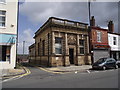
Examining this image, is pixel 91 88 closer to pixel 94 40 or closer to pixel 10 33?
pixel 10 33

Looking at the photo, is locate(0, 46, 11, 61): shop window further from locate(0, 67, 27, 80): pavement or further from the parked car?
the parked car

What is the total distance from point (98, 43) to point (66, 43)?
7644mm

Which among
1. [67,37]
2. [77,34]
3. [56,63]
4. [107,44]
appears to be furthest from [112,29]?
[56,63]

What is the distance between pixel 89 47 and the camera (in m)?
21.6

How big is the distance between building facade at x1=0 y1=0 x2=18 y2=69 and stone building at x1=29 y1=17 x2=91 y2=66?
4.90 metres

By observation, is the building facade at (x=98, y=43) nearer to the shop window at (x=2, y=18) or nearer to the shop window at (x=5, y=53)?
the shop window at (x=5, y=53)

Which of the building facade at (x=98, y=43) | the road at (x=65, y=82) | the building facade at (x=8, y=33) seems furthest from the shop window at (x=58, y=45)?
the road at (x=65, y=82)

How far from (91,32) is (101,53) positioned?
4.39m

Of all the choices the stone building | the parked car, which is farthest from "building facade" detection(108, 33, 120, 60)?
the parked car

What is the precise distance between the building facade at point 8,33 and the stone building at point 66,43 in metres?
4.90

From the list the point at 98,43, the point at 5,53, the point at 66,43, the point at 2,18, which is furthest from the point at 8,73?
the point at 98,43

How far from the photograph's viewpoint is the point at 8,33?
15336 mm

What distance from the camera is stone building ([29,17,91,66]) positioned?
1752 cm

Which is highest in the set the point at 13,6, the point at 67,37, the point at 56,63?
the point at 13,6
